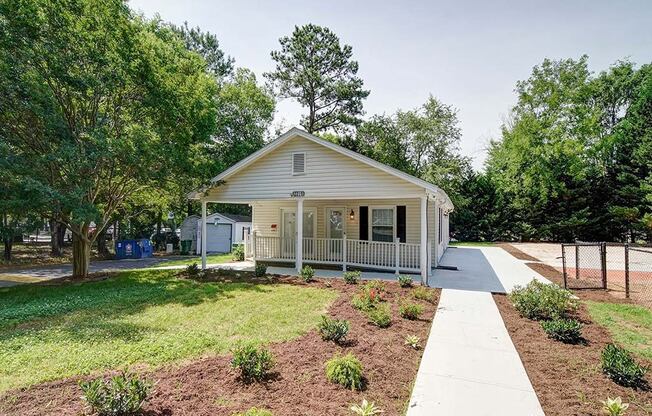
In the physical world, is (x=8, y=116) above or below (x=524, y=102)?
below

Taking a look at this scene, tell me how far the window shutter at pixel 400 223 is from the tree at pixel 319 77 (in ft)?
56.4

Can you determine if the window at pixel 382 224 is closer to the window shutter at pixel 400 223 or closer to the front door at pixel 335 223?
the window shutter at pixel 400 223

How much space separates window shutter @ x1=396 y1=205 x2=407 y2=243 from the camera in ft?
42.8

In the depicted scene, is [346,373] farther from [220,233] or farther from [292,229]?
[220,233]

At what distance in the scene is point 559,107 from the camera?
1264 inches

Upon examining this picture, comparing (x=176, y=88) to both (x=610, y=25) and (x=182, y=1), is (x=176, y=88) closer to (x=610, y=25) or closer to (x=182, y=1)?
(x=182, y=1)

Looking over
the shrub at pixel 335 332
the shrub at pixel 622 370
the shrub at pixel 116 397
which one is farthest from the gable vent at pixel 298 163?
the shrub at pixel 622 370

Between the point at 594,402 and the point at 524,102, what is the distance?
36895 mm

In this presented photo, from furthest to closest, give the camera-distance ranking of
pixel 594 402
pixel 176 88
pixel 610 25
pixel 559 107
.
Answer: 1. pixel 559 107
2. pixel 176 88
3. pixel 610 25
4. pixel 594 402

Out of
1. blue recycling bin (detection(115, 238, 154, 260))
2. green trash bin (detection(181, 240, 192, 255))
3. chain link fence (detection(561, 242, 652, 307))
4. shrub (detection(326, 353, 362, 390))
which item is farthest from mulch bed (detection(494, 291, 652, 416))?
green trash bin (detection(181, 240, 192, 255))

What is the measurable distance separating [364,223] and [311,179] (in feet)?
10.5

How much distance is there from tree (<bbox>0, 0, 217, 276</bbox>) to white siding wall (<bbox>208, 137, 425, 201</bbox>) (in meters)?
2.28

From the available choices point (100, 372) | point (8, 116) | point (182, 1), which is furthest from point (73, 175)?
point (100, 372)

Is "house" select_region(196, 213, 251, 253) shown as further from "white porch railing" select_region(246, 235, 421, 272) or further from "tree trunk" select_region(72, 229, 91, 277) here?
"tree trunk" select_region(72, 229, 91, 277)
